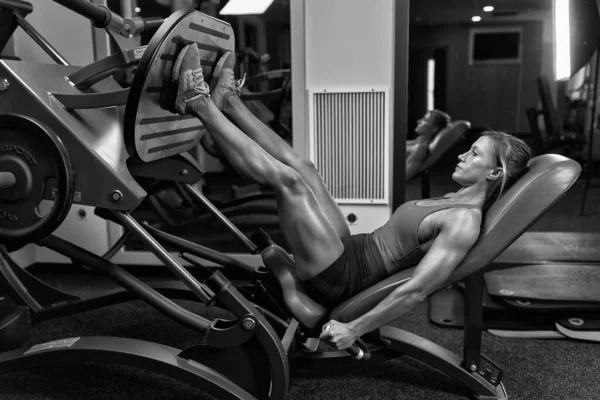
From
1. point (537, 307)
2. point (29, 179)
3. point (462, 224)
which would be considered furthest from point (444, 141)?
point (29, 179)

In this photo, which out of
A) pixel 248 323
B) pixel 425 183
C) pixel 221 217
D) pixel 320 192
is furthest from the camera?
pixel 425 183

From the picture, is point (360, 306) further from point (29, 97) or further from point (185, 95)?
point (29, 97)

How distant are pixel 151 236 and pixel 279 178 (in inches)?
18.2

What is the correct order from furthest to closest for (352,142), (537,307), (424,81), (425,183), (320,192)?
(425,183) < (424,81) < (352,142) < (537,307) < (320,192)

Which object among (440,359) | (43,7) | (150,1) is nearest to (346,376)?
(440,359)

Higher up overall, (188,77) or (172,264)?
(188,77)

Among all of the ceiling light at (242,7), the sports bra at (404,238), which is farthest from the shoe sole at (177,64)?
the ceiling light at (242,7)

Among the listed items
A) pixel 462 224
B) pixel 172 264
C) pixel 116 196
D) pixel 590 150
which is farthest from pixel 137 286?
pixel 590 150

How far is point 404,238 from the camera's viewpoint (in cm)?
181

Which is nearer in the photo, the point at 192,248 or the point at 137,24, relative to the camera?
the point at 137,24

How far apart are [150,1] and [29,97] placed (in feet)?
5.50

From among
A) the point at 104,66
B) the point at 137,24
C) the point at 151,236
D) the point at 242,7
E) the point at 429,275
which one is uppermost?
the point at 242,7

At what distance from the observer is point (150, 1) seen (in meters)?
3.11

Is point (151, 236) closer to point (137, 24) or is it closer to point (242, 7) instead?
point (137, 24)
